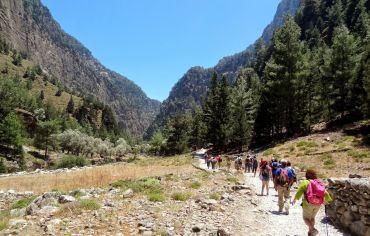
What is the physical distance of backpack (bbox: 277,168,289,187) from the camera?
16734 mm

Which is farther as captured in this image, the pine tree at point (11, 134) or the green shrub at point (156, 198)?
the pine tree at point (11, 134)

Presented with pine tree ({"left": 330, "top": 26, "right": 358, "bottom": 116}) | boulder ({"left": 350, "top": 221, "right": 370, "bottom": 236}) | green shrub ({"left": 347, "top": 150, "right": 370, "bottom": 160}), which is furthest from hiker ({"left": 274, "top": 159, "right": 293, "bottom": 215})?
pine tree ({"left": 330, "top": 26, "right": 358, "bottom": 116})

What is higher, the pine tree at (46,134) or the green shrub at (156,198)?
the pine tree at (46,134)

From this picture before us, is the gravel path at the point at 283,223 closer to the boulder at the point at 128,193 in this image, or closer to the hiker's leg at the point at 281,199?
the hiker's leg at the point at 281,199

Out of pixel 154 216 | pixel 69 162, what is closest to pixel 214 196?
pixel 154 216

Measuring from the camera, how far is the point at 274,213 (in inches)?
630

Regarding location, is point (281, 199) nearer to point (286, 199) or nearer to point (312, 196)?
point (286, 199)

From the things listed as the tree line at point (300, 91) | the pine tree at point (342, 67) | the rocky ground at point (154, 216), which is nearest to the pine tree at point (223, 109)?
the tree line at point (300, 91)

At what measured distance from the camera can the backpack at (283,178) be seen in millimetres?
16734

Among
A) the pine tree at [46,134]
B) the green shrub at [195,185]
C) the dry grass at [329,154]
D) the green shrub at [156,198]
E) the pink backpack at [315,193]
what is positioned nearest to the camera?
the pink backpack at [315,193]

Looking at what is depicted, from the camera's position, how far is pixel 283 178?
55.6 ft

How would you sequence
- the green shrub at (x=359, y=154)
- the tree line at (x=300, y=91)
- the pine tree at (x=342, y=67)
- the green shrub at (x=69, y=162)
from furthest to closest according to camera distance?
1. the green shrub at (x=69, y=162)
2. the pine tree at (x=342, y=67)
3. the tree line at (x=300, y=91)
4. the green shrub at (x=359, y=154)

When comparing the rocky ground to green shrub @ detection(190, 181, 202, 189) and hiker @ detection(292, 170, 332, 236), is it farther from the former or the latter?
hiker @ detection(292, 170, 332, 236)

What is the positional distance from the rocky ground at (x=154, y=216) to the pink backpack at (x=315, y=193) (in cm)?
272
